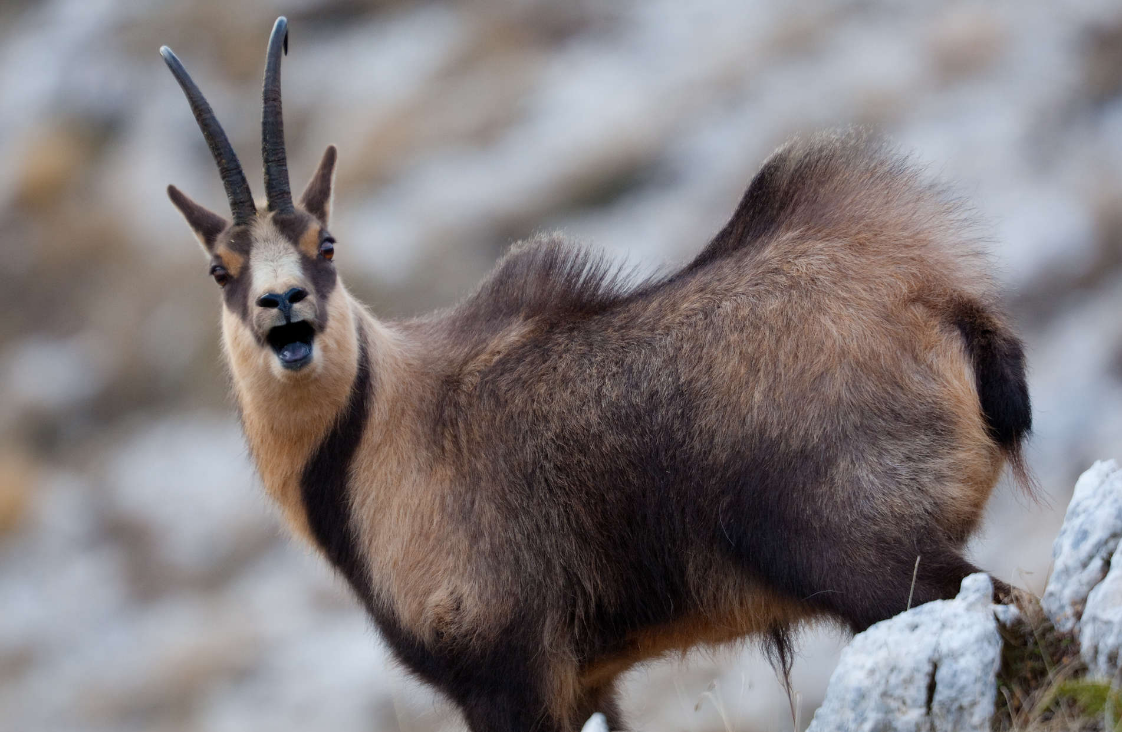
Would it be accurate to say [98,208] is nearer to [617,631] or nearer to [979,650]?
[617,631]

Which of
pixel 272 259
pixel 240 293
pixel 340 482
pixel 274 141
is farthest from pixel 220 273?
pixel 340 482

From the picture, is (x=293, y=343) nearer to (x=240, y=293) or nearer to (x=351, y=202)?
(x=240, y=293)

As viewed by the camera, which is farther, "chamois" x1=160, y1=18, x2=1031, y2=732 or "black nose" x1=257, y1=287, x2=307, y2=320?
"black nose" x1=257, y1=287, x2=307, y2=320

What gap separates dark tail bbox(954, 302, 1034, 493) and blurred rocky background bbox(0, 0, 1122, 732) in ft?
36.2

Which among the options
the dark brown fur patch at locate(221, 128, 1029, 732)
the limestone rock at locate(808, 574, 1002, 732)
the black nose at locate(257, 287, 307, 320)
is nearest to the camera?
the limestone rock at locate(808, 574, 1002, 732)

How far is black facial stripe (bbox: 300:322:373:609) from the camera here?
679 cm

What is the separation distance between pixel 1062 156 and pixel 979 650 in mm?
18721

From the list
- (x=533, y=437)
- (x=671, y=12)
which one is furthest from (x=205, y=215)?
(x=671, y=12)

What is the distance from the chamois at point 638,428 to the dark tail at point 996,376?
0.05 feet

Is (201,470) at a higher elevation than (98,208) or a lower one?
lower

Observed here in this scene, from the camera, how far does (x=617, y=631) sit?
6441 mm

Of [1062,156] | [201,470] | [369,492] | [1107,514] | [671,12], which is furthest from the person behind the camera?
[671,12]

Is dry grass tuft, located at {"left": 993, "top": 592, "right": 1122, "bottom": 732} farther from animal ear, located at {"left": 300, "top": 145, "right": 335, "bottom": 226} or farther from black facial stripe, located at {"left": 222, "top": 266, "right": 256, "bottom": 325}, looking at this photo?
animal ear, located at {"left": 300, "top": 145, "right": 335, "bottom": 226}

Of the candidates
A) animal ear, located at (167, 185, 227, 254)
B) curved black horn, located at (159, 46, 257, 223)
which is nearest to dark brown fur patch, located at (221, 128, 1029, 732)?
curved black horn, located at (159, 46, 257, 223)
